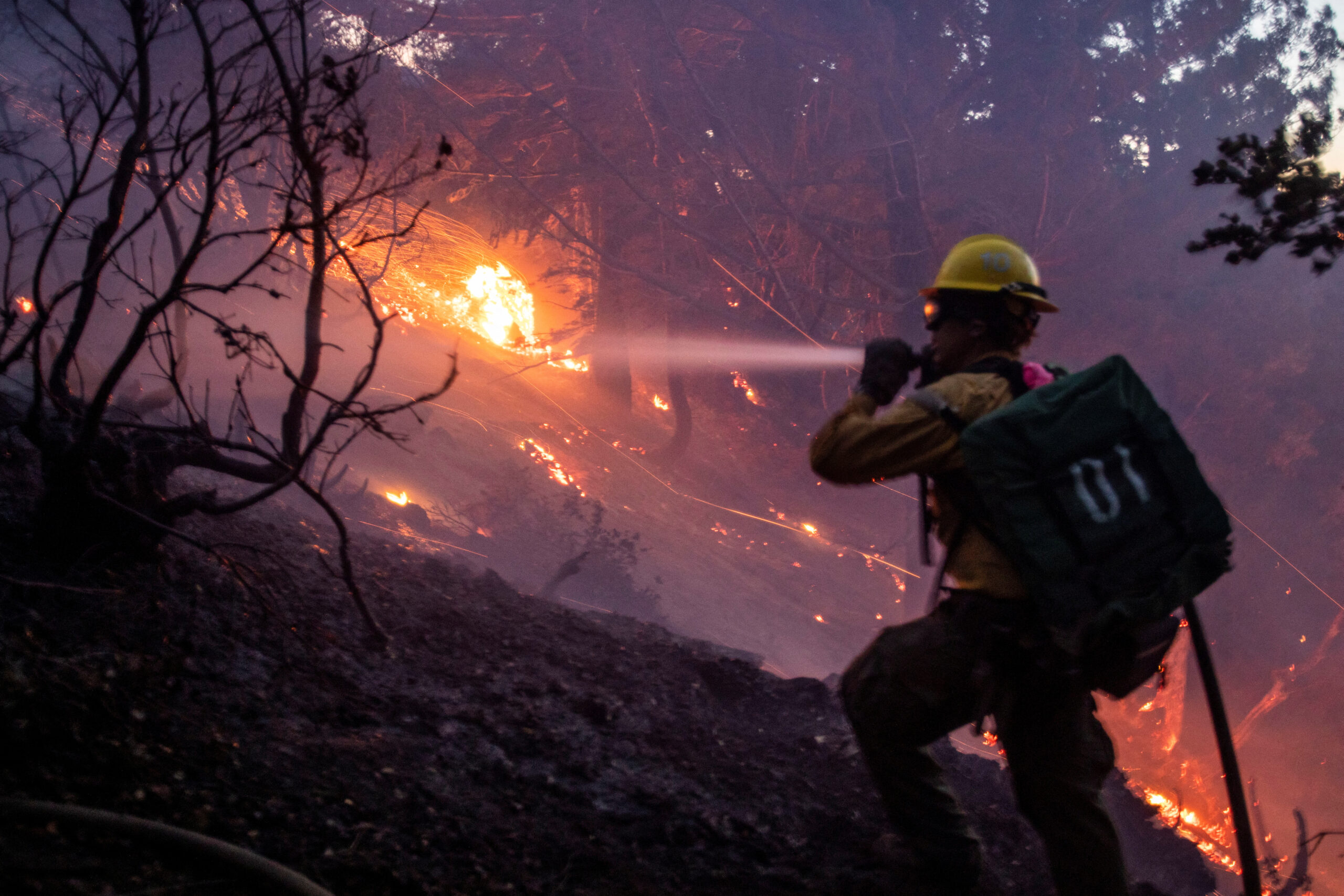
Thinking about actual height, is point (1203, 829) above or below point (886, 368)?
below

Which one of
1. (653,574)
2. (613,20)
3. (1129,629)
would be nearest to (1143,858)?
(1129,629)

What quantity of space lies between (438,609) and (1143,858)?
19.5ft

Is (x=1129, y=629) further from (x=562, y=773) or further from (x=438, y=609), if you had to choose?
(x=438, y=609)

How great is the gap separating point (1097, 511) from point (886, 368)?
2.52 feet

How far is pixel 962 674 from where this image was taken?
7.04 ft

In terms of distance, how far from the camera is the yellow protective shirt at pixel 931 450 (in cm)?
213

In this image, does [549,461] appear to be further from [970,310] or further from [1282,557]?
[1282,557]

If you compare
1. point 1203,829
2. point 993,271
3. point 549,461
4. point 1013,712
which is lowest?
point 1013,712

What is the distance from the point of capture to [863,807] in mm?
3244

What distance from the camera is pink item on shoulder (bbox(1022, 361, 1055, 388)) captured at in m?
2.23

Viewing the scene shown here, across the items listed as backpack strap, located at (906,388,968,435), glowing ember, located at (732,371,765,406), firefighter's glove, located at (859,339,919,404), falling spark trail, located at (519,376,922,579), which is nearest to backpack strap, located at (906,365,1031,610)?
backpack strap, located at (906,388,968,435)

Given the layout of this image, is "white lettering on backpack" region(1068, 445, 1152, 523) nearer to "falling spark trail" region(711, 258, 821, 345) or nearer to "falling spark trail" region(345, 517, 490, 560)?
"falling spark trail" region(345, 517, 490, 560)

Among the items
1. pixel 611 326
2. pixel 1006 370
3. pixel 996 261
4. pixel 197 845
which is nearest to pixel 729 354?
pixel 611 326

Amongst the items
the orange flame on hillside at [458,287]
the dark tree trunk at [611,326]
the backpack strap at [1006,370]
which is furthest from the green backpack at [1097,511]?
the orange flame on hillside at [458,287]
